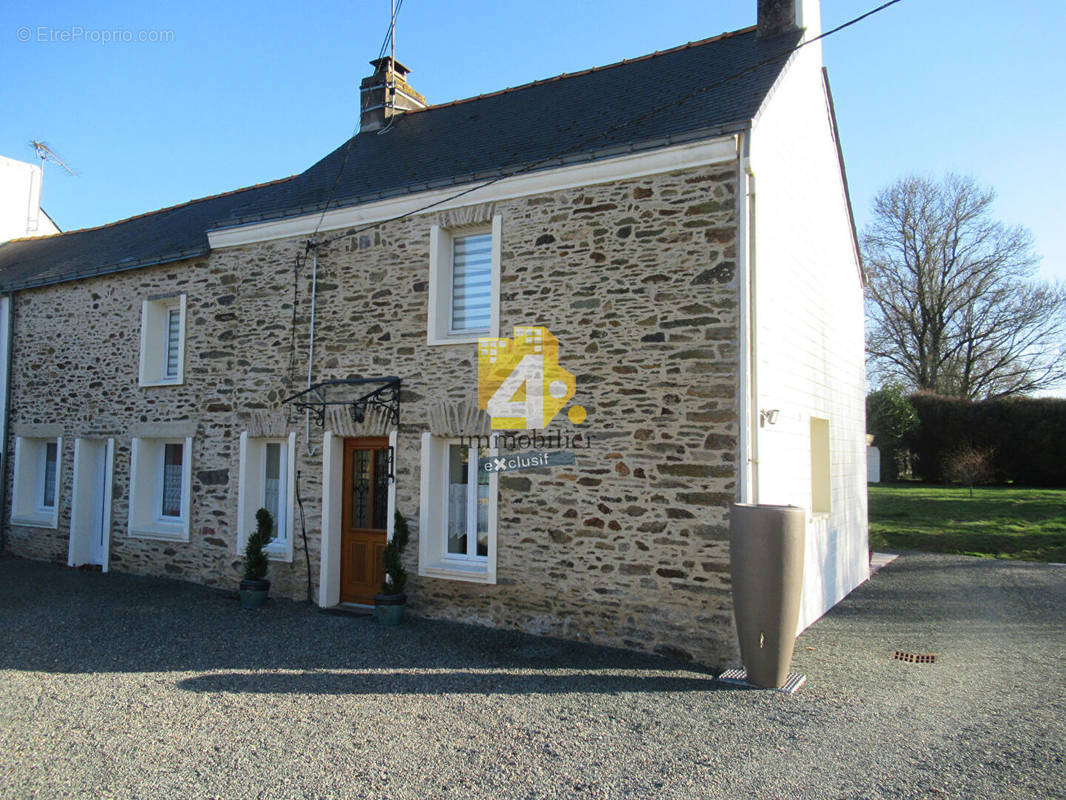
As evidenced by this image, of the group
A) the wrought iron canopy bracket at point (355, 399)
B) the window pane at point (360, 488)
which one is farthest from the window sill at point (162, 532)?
the window pane at point (360, 488)

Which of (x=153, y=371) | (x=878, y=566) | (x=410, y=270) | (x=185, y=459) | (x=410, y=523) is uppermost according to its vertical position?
(x=410, y=270)

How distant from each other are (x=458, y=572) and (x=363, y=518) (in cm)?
177

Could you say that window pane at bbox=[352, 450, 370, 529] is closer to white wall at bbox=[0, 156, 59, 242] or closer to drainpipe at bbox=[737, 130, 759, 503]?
drainpipe at bbox=[737, 130, 759, 503]

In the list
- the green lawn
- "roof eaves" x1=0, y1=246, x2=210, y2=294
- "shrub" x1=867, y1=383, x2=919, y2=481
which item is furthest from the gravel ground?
"shrub" x1=867, y1=383, x2=919, y2=481

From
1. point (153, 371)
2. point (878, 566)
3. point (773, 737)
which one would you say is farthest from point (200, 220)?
point (878, 566)

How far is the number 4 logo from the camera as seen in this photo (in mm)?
7719

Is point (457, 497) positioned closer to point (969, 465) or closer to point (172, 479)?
point (172, 479)

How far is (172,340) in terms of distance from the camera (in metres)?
11.5

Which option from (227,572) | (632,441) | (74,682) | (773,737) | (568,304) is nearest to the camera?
(773,737)

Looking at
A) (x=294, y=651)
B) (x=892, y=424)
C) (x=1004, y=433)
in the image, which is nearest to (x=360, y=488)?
(x=294, y=651)

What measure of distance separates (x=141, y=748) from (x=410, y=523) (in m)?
3.98

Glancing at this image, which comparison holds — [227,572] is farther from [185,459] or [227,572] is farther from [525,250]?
[525,250]

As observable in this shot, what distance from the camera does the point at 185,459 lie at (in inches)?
416

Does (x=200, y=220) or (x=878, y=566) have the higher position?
(x=200, y=220)
